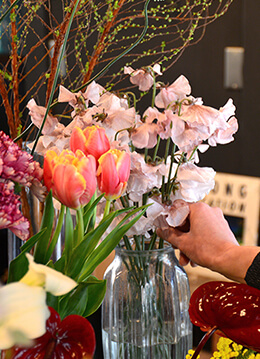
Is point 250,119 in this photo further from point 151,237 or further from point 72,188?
point 72,188

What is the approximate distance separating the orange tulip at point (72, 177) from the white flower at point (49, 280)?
168 mm

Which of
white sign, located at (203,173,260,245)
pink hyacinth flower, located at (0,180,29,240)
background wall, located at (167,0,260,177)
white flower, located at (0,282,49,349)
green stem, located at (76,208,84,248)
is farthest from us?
→ background wall, located at (167,0,260,177)

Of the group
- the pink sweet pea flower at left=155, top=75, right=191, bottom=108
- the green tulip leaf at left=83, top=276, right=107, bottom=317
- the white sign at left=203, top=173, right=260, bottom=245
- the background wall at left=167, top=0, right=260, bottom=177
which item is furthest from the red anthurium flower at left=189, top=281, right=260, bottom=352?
the background wall at left=167, top=0, right=260, bottom=177

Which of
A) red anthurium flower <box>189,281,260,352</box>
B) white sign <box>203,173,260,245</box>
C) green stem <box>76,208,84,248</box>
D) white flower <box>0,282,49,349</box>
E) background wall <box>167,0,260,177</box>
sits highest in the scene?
white flower <box>0,282,49,349</box>

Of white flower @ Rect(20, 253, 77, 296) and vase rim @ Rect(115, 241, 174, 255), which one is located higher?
white flower @ Rect(20, 253, 77, 296)

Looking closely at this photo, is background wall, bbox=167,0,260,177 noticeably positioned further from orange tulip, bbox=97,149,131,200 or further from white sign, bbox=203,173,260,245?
orange tulip, bbox=97,149,131,200

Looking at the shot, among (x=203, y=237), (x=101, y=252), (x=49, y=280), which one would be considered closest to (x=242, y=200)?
(x=203, y=237)

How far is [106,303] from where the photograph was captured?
2.61 feet

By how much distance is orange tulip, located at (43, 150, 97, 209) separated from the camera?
0.48 m

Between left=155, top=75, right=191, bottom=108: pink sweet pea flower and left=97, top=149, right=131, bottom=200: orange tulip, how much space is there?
0.22 meters

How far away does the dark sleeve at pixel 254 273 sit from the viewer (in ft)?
2.34

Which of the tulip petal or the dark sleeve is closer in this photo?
the tulip petal

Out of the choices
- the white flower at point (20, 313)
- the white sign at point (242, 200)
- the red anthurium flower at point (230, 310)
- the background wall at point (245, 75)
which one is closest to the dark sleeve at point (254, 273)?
the red anthurium flower at point (230, 310)

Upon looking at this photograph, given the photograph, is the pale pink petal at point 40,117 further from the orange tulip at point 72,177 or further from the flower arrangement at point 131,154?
the orange tulip at point 72,177
